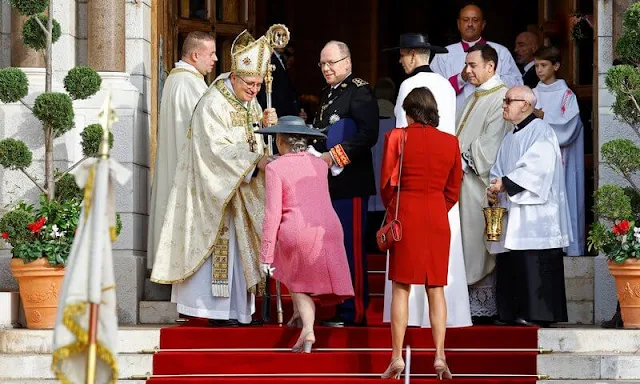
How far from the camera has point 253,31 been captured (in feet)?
52.1

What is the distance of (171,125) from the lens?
1300 cm

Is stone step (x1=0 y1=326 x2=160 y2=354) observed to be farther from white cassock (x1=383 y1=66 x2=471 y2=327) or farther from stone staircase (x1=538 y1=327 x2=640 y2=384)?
stone staircase (x1=538 y1=327 x2=640 y2=384)

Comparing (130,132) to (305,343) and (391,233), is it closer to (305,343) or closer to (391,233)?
(305,343)

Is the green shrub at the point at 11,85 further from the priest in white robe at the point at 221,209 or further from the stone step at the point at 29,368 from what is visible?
the stone step at the point at 29,368

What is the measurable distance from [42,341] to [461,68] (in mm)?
4440

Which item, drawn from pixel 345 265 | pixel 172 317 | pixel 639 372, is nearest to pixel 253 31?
pixel 172 317

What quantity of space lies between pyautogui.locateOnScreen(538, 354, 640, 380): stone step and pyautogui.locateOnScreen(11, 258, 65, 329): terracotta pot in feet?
11.1

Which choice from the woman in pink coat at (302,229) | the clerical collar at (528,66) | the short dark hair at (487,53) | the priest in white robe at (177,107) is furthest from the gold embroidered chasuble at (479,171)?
the priest in white robe at (177,107)

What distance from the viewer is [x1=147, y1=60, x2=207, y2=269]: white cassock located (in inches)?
509

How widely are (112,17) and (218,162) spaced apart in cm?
183

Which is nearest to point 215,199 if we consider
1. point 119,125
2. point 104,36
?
point 119,125

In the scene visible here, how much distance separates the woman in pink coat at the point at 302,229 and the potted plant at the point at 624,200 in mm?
1831

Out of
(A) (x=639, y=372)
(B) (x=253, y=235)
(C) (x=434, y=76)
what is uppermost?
(C) (x=434, y=76)

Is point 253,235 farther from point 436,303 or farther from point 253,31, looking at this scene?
point 253,31
